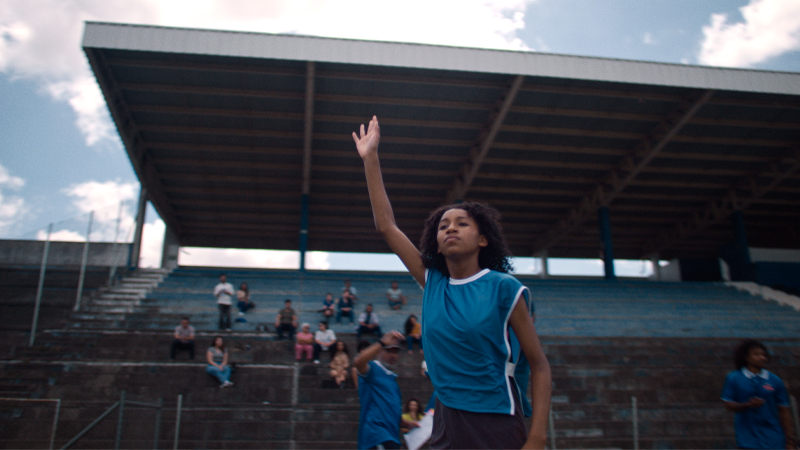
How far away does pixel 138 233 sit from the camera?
19297mm

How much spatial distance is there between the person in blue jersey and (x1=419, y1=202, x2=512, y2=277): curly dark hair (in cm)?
383

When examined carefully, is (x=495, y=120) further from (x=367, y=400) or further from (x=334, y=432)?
(x=367, y=400)

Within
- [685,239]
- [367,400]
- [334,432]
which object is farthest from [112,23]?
[685,239]

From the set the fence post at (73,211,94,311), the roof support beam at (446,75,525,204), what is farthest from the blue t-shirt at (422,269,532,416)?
the fence post at (73,211,94,311)

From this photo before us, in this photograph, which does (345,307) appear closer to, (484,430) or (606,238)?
(606,238)

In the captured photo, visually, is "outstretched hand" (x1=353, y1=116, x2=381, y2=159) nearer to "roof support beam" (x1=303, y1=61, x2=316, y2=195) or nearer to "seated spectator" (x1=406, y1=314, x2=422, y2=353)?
"seated spectator" (x1=406, y1=314, x2=422, y2=353)

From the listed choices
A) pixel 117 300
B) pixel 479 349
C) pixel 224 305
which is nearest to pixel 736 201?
pixel 224 305

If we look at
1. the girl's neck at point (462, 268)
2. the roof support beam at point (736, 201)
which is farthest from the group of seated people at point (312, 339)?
the roof support beam at point (736, 201)

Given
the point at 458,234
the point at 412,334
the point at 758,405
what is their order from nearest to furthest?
the point at 458,234
the point at 758,405
the point at 412,334

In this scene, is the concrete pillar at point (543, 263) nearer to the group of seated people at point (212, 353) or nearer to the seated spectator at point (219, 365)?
the group of seated people at point (212, 353)

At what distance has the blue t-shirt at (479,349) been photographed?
6.20 feet

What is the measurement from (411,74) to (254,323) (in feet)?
27.3

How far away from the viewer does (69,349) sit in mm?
12031

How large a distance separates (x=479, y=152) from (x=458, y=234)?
54.6ft
